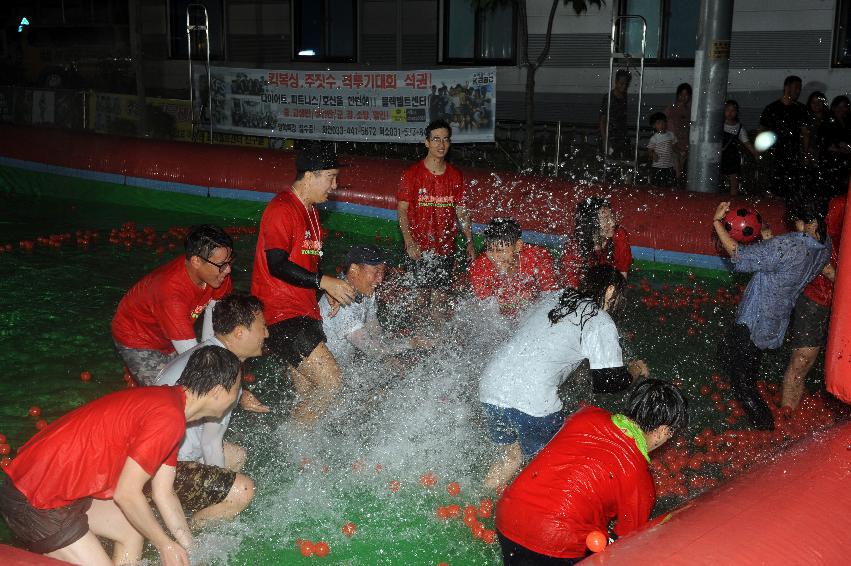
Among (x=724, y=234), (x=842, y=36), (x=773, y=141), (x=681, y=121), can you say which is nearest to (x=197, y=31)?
(x=681, y=121)

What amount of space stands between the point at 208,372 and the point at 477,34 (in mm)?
16152

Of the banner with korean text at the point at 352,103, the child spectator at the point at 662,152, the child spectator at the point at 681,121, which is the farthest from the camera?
the banner with korean text at the point at 352,103

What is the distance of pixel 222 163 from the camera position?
45.4 feet

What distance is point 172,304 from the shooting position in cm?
538

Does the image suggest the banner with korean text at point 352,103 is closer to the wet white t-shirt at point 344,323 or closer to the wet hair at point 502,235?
the wet hair at point 502,235

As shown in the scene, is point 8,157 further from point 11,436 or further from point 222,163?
point 11,436

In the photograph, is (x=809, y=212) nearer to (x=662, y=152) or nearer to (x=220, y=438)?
(x=220, y=438)

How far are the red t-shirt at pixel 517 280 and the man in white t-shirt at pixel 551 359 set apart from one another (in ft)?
5.24

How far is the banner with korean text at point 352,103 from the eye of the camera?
48.3 ft

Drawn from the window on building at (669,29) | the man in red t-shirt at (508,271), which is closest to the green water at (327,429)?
the man in red t-shirt at (508,271)

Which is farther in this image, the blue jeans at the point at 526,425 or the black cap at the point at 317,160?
the black cap at the point at 317,160

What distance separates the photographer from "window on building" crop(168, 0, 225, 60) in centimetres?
2234

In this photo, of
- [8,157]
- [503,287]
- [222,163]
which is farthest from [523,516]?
[8,157]

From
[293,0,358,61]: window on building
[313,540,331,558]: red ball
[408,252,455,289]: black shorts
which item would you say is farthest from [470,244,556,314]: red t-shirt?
[293,0,358,61]: window on building
